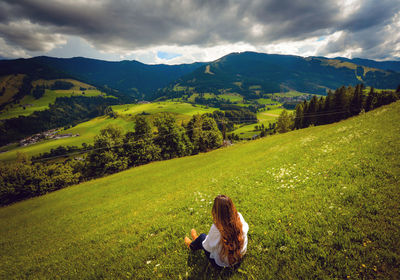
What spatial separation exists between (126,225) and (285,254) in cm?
972

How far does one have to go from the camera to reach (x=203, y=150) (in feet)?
196

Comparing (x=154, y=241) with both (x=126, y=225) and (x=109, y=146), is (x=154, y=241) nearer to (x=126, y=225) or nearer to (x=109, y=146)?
(x=126, y=225)

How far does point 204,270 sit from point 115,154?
155 feet

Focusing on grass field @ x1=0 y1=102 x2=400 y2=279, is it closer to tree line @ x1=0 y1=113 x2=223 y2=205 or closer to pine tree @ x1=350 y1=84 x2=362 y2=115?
tree line @ x1=0 y1=113 x2=223 y2=205

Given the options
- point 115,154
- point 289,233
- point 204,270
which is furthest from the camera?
point 115,154

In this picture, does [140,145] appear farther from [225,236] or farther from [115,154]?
[225,236]

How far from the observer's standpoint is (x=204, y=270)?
5.12 meters

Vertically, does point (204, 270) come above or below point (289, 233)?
below

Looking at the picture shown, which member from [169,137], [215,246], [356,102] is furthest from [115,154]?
[356,102]

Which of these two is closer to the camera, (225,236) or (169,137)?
(225,236)

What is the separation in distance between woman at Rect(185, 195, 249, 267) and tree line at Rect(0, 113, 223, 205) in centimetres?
4089

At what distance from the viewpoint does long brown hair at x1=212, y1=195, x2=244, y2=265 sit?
4.47 m

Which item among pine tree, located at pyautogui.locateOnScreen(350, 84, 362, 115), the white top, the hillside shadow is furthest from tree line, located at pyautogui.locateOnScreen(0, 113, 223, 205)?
pine tree, located at pyautogui.locateOnScreen(350, 84, 362, 115)

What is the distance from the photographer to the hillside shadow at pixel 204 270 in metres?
4.81
